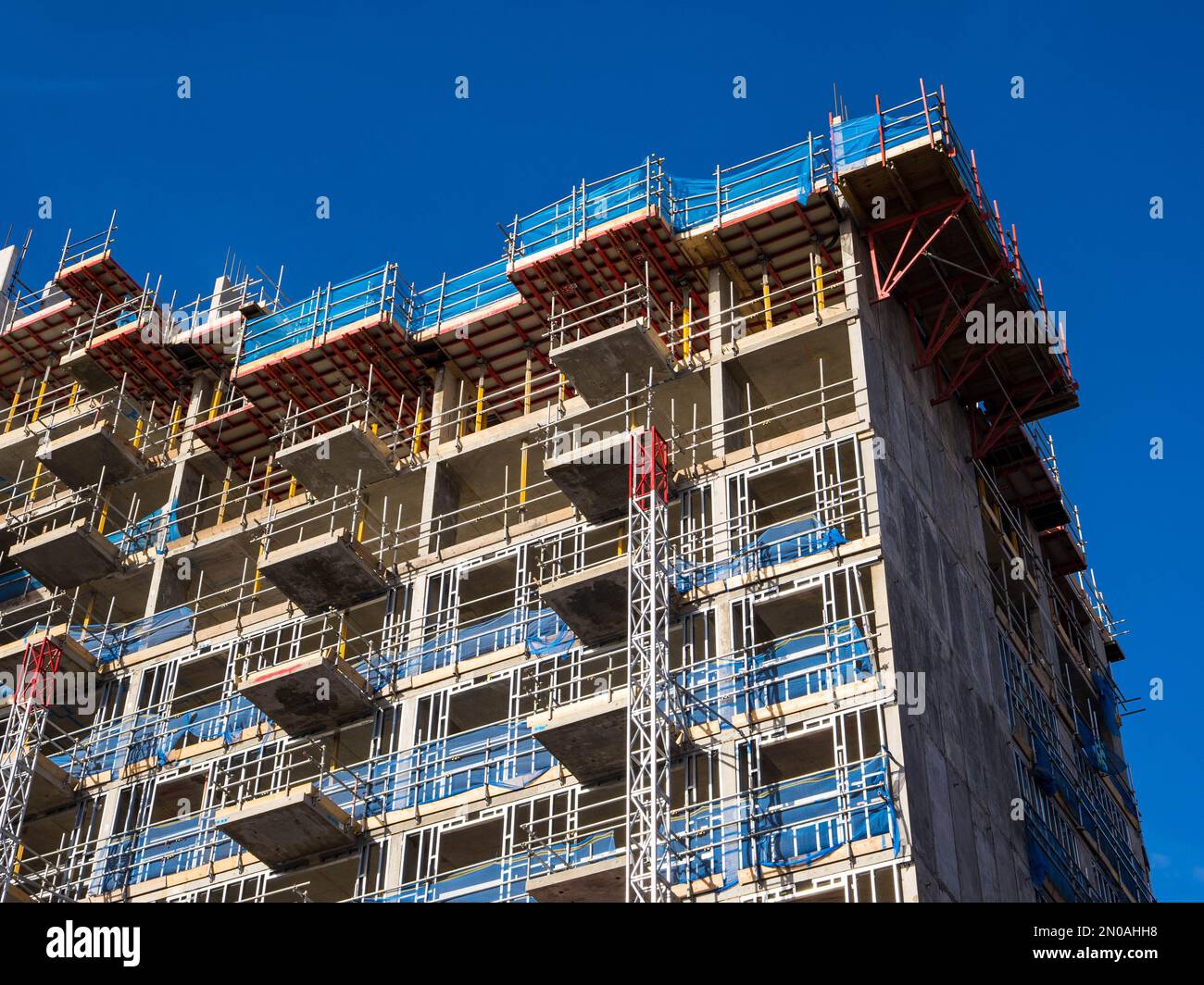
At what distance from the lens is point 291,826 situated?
37.5m

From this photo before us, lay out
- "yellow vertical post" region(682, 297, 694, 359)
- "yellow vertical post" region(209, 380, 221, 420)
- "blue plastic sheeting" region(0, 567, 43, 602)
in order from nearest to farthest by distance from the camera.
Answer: "yellow vertical post" region(682, 297, 694, 359) → "blue plastic sheeting" region(0, 567, 43, 602) → "yellow vertical post" region(209, 380, 221, 420)

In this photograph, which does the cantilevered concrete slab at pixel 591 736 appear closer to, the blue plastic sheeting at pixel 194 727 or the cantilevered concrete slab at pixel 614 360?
the blue plastic sheeting at pixel 194 727

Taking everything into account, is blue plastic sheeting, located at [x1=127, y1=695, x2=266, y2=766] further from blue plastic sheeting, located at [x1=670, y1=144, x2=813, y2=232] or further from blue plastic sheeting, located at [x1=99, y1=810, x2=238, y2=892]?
blue plastic sheeting, located at [x1=670, y1=144, x2=813, y2=232]

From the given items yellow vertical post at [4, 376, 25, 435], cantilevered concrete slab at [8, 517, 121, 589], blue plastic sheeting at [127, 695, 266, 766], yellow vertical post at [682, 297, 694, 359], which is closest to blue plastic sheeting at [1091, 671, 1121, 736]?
yellow vertical post at [682, 297, 694, 359]

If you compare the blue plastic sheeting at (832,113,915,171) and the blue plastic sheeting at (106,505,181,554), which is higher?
the blue plastic sheeting at (832,113,915,171)

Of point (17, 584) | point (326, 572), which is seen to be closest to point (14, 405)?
point (17, 584)

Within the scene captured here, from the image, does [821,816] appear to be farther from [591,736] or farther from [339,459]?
[339,459]

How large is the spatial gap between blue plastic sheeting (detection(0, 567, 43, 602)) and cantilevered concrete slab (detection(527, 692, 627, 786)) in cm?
2064

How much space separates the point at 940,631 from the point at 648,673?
302 inches

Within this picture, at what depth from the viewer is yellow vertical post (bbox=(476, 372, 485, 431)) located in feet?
154

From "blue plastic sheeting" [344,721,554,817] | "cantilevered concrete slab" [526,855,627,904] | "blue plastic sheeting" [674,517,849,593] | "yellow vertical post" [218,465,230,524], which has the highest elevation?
"yellow vertical post" [218,465,230,524]
